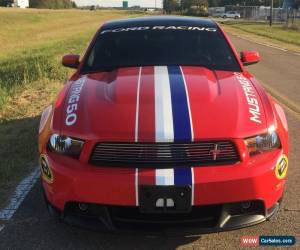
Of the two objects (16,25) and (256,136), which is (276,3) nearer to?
(16,25)

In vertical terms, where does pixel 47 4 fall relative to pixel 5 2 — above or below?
below

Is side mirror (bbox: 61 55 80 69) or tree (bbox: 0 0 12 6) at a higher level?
side mirror (bbox: 61 55 80 69)

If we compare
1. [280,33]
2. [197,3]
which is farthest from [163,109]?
[197,3]

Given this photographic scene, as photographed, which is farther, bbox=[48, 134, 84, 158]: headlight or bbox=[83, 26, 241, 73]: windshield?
bbox=[83, 26, 241, 73]: windshield

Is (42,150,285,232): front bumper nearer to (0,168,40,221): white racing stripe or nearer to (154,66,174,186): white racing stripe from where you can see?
(154,66,174,186): white racing stripe

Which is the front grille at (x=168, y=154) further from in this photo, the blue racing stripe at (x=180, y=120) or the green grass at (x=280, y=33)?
the green grass at (x=280, y=33)

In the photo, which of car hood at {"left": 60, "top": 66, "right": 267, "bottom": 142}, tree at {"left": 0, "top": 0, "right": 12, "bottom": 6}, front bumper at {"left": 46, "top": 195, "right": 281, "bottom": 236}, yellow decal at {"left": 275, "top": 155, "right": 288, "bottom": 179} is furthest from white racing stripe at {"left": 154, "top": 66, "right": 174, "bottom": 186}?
tree at {"left": 0, "top": 0, "right": 12, "bottom": 6}

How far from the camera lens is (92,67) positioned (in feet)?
16.3

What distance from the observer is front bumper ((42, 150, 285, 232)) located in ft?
10.7

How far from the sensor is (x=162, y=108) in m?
3.67

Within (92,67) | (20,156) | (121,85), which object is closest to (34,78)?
(20,156)

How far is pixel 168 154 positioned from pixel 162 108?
448 mm

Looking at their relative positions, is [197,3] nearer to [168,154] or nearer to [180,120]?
[180,120]

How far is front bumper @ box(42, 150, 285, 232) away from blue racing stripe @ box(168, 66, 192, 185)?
0.08 metres
